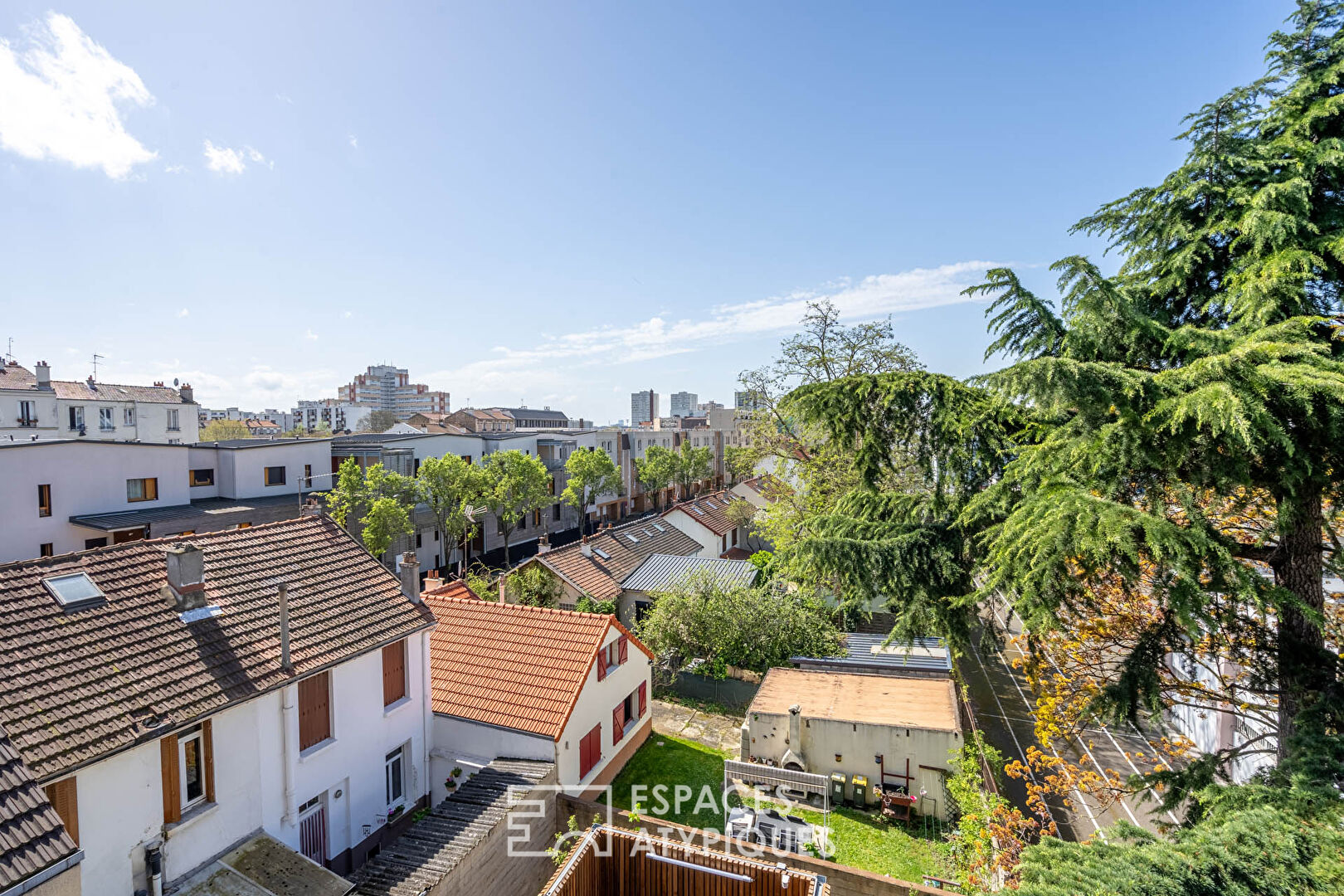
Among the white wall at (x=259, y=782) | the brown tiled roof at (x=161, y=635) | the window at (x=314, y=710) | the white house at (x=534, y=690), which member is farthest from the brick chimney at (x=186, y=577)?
the white house at (x=534, y=690)

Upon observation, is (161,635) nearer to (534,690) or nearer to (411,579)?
(411,579)

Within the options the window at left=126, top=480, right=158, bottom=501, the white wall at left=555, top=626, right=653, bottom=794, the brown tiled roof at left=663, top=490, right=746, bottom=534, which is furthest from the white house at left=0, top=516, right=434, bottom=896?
the brown tiled roof at left=663, top=490, right=746, bottom=534

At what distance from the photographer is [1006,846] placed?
8766 mm

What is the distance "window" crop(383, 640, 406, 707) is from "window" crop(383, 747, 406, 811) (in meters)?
1.00

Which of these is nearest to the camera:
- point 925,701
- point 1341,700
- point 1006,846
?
point 1341,700

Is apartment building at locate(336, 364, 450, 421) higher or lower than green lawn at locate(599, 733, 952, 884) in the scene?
higher

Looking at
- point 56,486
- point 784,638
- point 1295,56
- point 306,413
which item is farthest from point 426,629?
point 306,413

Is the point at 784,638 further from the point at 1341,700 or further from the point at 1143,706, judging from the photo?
the point at 1341,700

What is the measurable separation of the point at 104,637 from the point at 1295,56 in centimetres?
1676

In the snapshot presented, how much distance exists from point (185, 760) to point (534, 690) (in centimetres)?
574

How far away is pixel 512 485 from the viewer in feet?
103

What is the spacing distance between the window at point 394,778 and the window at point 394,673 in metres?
1.00

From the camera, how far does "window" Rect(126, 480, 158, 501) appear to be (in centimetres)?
2358

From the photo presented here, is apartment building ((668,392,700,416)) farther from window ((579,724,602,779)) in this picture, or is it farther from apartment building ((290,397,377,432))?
window ((579,724,602,779))
